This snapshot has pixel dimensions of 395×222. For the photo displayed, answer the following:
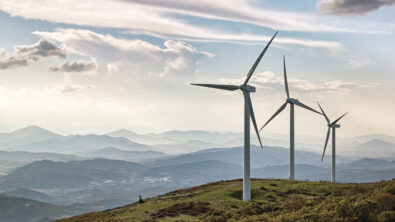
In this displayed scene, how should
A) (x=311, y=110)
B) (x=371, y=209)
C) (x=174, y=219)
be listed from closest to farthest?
(x=371, y=209) < (x=174, y=219) < (x=311, y=110)

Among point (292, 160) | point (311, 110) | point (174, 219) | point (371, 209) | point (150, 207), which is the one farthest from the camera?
point (311, 110)

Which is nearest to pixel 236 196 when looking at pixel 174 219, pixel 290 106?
pixel 174 219

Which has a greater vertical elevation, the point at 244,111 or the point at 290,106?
the point at 290,106

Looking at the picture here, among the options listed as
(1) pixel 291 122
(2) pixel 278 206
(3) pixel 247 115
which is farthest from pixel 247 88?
(1) pixel 291 122

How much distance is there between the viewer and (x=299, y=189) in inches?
3391

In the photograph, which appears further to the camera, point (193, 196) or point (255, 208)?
point (193, 196)

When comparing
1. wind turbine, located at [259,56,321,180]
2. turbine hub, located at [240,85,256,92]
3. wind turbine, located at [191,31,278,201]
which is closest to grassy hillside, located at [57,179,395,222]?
wind turbine, located at [191,31,278,201]

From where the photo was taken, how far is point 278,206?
193ft

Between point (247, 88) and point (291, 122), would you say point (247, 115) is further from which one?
point (291, 122)

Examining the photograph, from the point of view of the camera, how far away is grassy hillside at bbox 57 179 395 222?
43.8m

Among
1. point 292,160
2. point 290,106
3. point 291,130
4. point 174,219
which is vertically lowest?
point 174,219

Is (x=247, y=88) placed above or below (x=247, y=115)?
above

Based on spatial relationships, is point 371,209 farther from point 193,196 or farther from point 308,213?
point 193,196

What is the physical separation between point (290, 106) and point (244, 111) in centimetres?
3684
